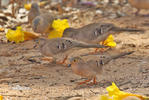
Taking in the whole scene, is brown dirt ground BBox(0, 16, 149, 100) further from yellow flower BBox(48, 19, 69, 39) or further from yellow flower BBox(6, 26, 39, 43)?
yellow flower BBox(48, 19, 69, 39)

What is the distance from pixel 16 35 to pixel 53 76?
2253 millimetres

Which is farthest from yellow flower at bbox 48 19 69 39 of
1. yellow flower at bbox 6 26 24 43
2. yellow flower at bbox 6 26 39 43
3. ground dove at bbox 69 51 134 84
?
ground dove at bbox 69 51 134 84

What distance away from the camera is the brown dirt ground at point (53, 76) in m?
3.73

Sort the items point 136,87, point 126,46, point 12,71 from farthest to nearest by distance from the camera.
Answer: point 126,46
point 12,71
point 136,87

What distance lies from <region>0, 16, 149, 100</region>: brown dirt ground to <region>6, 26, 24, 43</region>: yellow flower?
208 mm

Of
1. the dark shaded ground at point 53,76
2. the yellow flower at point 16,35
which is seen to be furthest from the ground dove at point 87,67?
the yellow flower at point 16,35

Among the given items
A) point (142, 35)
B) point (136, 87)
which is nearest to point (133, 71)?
point (136, 87)

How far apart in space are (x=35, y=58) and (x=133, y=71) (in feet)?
5.99

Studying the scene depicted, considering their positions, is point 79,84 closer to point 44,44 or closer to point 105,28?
point 44,44

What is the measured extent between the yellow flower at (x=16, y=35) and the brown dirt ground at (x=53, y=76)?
0.68ft

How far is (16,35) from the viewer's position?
256 inches

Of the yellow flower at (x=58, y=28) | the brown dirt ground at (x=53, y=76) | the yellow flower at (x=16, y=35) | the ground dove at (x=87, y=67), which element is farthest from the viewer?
the yellow flower at (x=58, y=28)

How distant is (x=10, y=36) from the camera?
21.3 feet

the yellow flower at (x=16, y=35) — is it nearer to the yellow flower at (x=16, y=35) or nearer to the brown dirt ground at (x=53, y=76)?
the yellow flower at (x=16, y=35)
